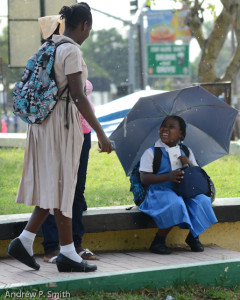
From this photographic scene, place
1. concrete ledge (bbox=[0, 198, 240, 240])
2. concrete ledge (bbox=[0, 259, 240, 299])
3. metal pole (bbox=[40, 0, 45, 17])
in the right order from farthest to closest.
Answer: metal pole (bbox=[40, 0, 45, 17]) → concrete ledge (bbox=[0, 198, 240, 240]) → concrete ledge (bbox=[0, 259, 240, 299])

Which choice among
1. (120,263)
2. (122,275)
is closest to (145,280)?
(122,275)

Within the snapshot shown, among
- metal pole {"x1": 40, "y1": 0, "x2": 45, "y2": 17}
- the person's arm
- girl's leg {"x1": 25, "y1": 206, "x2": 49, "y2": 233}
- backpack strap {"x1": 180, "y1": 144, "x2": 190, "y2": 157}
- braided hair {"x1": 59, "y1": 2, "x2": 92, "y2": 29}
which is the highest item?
metal pole {"x1": 40, "y1": 0, "x2": 45, "y2": 17}

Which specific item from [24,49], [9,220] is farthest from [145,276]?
[24,49]

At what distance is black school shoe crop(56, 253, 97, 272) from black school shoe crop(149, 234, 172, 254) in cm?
102

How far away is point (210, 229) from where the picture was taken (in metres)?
6.10

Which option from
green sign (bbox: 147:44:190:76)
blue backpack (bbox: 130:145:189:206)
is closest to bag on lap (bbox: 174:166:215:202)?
blue backpack (bbox: 130:145:189:206)

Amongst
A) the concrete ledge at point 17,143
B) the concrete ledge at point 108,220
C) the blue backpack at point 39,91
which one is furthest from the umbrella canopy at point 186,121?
the concrete ledge at point 17,143

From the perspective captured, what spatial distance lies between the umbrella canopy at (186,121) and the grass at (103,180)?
3.01ft

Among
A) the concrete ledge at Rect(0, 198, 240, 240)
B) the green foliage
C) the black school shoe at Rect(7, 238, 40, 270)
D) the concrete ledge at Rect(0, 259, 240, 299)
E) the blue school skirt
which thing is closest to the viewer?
the concrete ledge at Rect(0, 259, 240, 299)

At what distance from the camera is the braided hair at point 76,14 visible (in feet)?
15.4

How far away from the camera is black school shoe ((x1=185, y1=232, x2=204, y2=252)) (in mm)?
5758

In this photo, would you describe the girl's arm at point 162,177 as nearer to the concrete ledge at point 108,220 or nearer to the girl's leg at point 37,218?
the concrete ledge at point 108,220

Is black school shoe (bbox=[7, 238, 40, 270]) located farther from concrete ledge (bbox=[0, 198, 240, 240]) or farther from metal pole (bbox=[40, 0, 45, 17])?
metal pole (bbox=[40, 0, 45, 17])

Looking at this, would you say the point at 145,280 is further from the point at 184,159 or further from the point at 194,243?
the point at 184,159
